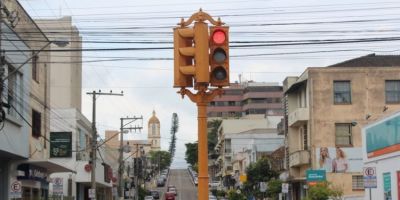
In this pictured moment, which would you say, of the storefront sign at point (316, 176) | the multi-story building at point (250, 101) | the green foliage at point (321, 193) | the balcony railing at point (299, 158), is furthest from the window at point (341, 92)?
the multi-story building at point (250, 101)

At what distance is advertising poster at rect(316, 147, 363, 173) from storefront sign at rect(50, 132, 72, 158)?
17976 millimetres

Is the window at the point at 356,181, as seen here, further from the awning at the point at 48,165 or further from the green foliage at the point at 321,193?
the awning at the point at 48,165

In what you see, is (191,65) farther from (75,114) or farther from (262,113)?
(262,113)

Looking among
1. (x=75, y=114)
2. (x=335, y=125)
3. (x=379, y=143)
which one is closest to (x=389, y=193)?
(x=379, y=143)

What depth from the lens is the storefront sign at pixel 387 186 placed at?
30.1 metres

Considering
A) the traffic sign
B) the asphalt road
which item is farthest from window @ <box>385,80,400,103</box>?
the asphalt road

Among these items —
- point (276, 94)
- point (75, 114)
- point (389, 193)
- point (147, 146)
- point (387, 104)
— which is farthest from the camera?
point (147, 146)

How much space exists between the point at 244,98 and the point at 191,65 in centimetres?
15191

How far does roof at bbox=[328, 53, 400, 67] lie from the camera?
52.6m

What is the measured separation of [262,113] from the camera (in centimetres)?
16000

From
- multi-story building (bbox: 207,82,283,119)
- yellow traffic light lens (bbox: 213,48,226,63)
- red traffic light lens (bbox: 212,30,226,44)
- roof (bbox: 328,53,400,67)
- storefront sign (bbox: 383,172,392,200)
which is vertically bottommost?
storefront sign (bbox: 383,172,392,200)

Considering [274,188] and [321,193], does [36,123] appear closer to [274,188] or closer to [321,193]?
[321,193]

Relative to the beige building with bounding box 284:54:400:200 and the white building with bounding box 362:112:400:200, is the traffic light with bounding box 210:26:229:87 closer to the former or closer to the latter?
the white building with bounding box 362:112:400:200

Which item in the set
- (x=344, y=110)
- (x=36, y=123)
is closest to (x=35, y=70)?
(x=36, y=123)
